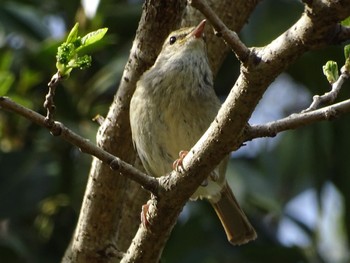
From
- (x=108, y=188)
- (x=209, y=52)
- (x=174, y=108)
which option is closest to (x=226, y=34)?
(x=108, y=188)

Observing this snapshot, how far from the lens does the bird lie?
4.02 metres

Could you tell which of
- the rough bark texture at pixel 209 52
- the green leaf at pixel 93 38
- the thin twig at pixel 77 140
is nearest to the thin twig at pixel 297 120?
the thin twig at pixel 77 140

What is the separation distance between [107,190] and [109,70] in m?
1.60

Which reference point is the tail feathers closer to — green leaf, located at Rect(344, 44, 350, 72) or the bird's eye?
the bird's eye

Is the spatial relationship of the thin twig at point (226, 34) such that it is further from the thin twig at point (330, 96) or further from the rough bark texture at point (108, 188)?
the rough bark texture at point (108, 188)

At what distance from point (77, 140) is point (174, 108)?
50.9 inches

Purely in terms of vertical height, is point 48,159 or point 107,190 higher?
point 48,159

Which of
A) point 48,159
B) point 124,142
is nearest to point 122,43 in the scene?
point 48,159

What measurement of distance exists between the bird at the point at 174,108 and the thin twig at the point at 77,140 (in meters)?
0.80

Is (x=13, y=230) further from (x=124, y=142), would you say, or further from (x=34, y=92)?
(x=124, y=142)

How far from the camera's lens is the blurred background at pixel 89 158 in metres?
4.89

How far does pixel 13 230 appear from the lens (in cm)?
502

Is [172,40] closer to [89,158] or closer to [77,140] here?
[89,158]

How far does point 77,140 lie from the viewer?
2.82m
